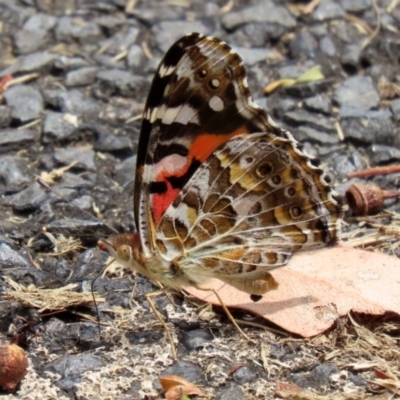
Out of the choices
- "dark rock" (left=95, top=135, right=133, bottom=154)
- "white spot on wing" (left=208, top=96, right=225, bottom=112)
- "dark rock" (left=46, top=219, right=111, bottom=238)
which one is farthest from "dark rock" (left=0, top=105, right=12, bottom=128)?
"white spot on wing" (left=208, top=96, right=225, bottom=112)

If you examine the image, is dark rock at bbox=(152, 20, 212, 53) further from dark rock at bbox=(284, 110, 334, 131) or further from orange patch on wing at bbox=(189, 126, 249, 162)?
orange patch on wing at bbox=(189, 126, 249, 162)

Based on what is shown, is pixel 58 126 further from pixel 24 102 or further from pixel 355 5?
pixel 355 5

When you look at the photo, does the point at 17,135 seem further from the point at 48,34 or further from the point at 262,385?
the point at 262,385

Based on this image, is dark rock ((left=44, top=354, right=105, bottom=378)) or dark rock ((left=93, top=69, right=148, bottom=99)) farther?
dark rock ((left=93, top=69, right=148, bottom=99))

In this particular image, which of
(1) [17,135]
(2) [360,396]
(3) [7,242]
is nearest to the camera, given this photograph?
(2) [360,396]

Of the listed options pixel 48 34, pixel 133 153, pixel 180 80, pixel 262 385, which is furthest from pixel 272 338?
pixel 48 34

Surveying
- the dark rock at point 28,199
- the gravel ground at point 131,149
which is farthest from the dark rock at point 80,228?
the dark rock at point 28,199

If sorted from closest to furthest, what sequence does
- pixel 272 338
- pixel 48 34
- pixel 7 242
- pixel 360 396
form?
pixel 360 396 < pixel 272 338 < pixel 7 242 < pixel 48 34

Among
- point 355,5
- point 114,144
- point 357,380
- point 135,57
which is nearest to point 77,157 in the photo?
point 114,144
